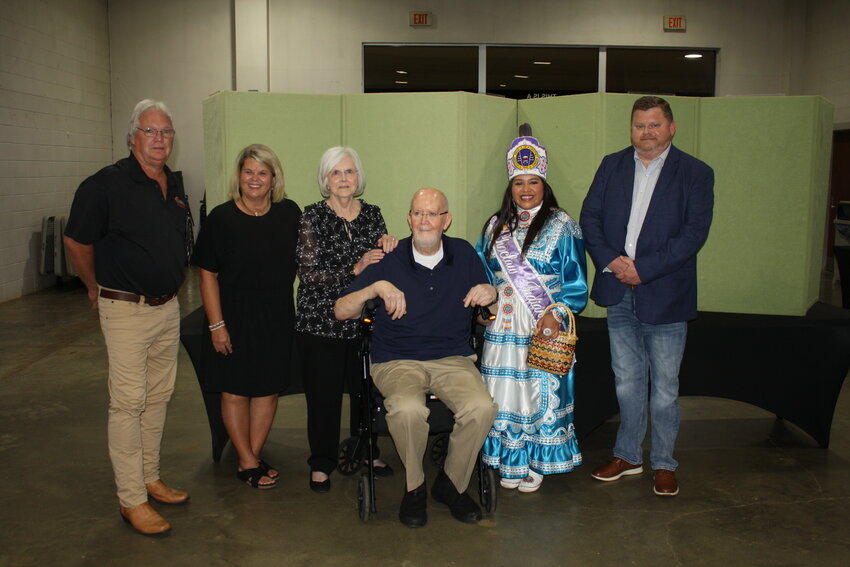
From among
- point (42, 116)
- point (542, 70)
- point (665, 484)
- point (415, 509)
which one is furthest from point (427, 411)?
point (542, 70)

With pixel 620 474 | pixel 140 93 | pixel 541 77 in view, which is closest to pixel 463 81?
pixel 541 77

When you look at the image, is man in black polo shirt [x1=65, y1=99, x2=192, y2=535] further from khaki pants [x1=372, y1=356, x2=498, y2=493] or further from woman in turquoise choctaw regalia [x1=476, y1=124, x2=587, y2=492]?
woman in turquoise choctaw regalia [x1=476, y1=124, x2=587, y2=492]

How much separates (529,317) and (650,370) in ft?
1.96

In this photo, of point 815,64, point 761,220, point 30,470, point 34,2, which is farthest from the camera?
point 815,64

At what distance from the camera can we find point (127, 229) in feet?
9.16

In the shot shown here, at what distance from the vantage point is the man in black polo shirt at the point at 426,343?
2.95 m

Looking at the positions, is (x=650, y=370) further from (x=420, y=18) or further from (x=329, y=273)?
(x=420, y=18)

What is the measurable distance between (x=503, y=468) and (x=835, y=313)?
1992mm

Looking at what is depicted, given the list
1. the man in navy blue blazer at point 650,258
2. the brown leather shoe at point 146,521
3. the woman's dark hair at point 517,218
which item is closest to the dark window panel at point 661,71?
the man in navy blue blazer at point 650,258

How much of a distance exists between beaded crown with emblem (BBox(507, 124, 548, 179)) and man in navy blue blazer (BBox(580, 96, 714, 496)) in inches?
11.3

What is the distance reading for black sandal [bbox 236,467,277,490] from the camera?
3.36m

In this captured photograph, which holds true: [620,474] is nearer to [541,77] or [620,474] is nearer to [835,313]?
[835,313]

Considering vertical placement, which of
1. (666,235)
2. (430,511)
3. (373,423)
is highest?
(666,235)

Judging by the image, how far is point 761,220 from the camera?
3941mm
